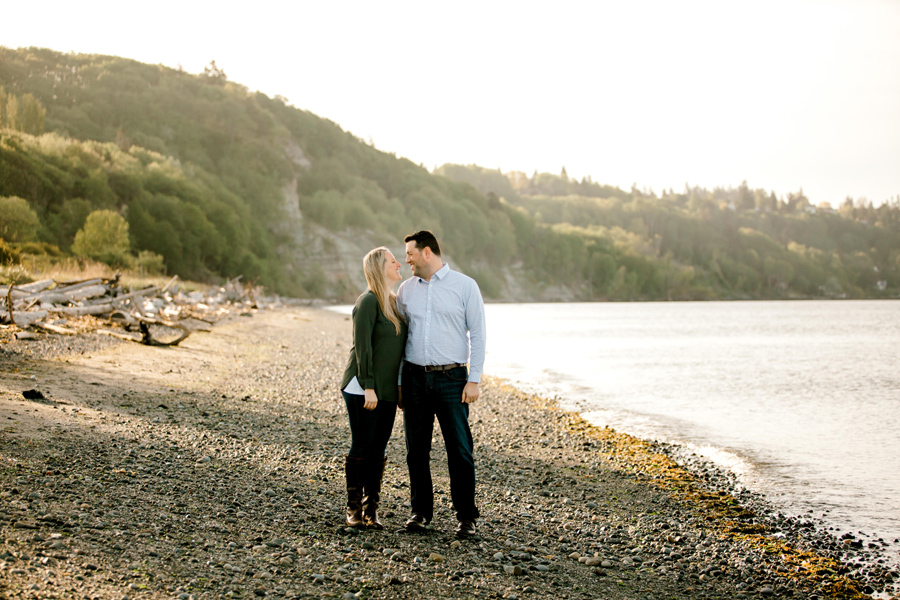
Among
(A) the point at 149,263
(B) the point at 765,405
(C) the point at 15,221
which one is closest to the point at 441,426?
(B) the point at 765,405

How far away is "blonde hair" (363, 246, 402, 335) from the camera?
5.57 meters

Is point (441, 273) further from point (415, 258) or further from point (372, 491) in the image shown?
point (372, 491)

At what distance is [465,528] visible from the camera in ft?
19.2

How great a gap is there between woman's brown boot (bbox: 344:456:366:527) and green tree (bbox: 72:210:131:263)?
144 ft

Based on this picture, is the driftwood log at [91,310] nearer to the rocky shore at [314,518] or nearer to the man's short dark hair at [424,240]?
the rocky shore at [314,518]

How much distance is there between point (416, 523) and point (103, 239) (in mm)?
47340

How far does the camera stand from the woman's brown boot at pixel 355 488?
5.77 meters

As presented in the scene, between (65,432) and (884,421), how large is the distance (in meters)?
17.1

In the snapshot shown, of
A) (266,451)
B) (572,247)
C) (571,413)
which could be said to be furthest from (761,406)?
(572,247)

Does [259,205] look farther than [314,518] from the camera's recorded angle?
Yes

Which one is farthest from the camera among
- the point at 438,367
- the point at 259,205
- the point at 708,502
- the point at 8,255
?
the point at 259,205

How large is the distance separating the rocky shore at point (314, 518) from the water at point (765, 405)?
1431 millimetres

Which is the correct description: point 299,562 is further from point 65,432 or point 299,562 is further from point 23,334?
point 23,334

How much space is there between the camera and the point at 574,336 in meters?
46.1
